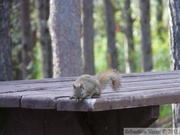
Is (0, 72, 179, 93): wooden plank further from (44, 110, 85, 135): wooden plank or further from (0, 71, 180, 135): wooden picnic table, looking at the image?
(44, 110, 85, 135): wooden plank

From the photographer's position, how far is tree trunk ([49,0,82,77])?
7295mm

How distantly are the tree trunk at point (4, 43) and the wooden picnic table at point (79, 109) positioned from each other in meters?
2.07

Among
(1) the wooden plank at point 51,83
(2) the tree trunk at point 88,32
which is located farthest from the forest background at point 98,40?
(1) the wooden plank at point 51,83

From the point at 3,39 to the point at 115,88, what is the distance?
112 inches

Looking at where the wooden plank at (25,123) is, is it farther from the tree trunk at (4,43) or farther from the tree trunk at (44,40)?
the tree trunk at (44,40)

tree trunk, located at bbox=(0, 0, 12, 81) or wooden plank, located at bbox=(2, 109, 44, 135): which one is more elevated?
tree trunk, located at bbox=(0, 0, 12, 81)

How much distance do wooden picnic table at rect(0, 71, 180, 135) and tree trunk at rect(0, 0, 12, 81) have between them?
2.07m

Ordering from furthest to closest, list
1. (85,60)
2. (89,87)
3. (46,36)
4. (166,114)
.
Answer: (166,114)
(46,36)
(85,60)
(89,87)

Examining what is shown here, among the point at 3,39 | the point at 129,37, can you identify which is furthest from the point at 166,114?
the point at 3,39

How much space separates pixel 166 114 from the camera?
1284 cm

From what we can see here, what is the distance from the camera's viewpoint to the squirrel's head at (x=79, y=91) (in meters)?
3.59

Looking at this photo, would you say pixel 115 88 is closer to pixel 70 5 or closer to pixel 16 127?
pixel 16 127

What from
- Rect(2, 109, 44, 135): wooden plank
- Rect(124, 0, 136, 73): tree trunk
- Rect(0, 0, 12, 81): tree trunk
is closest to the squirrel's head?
Rect(2, 109, 44, 135): wooden plank

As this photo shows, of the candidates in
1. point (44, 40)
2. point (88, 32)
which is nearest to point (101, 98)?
point (88, 32)
